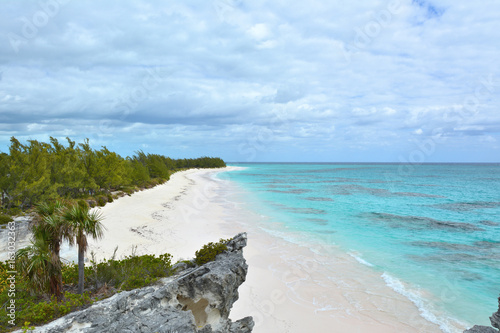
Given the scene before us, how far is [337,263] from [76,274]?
1503cm

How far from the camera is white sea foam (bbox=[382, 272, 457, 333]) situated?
1253cm

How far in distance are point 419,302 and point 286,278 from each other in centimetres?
662

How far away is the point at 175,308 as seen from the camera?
8141 mm

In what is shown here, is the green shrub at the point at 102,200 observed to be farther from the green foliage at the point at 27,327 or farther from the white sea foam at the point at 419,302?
the white sea foam at the point at 419,302

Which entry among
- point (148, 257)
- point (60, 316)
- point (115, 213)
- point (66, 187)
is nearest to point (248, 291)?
point (148, 257)

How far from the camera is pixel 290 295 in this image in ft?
47.6

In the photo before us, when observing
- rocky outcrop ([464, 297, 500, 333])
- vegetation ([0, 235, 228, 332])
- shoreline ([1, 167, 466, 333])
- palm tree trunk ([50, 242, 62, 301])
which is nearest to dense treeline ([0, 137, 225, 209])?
shoreline ([1, 167, 466, 333])

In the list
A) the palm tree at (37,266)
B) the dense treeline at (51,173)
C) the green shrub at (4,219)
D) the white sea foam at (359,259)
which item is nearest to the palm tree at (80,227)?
the palm tree at (37,266)

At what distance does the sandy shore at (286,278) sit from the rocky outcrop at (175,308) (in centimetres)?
332

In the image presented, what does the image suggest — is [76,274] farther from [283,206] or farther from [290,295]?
[283,206]

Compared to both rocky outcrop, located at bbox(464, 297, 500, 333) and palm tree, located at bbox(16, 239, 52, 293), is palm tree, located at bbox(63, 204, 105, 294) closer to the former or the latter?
palm tree, located at bbox(16, 239, 52, 293)

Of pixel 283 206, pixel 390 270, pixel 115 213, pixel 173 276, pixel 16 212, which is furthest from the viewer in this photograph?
pixel 283 206

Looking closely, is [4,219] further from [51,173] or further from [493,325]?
[493,325]

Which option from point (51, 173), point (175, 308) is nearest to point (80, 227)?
point (175, 308)
